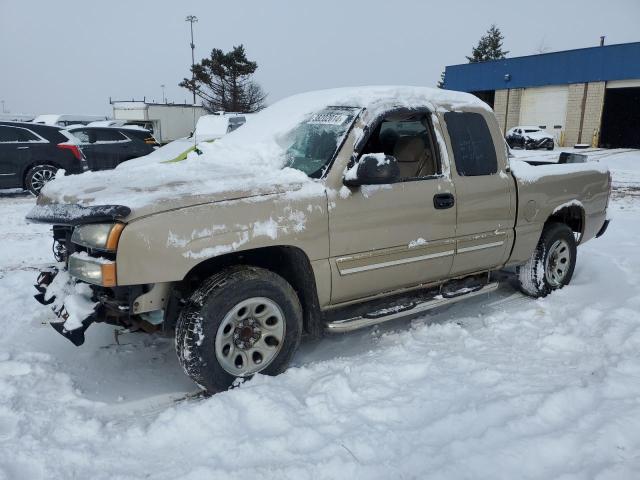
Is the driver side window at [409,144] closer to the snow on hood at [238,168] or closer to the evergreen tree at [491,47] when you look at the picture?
the snow on hood at [238,168]

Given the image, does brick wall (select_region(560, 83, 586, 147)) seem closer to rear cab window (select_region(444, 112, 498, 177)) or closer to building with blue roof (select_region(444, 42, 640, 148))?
building with blue roof (select_region(444, 42, 640, 148))

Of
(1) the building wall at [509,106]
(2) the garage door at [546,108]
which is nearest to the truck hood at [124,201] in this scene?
(2) the garage door at [546,108]

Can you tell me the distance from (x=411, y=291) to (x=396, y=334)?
1.27 feet

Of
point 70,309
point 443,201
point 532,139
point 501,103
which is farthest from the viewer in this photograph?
point 501,103

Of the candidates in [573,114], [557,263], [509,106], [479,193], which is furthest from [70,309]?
[509,106]

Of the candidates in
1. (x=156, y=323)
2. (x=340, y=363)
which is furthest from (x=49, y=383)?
(x=340, y=363)

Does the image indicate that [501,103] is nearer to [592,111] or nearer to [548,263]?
[592,111]

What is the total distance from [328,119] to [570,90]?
110ft

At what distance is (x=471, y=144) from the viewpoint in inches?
164

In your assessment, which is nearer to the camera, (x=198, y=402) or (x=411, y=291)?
(x=198, y=402)

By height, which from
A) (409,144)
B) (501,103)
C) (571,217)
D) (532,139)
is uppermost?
(501,103)

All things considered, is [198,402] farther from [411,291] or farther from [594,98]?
[594,98]

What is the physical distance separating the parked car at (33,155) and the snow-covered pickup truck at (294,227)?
27.3 ft

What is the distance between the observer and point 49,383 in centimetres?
326
